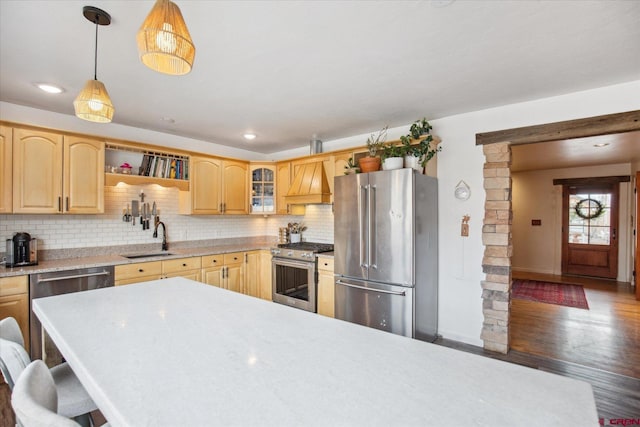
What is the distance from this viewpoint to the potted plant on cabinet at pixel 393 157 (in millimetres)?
3166

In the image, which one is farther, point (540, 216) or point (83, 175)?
Answer: point (540, 216)

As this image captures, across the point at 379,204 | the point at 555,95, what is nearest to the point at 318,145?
the point at 379,204

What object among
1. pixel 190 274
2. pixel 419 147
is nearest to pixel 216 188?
pixel 190 274

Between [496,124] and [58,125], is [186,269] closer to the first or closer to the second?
[58,125]

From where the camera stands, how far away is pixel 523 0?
161cm

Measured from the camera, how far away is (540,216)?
7.51m

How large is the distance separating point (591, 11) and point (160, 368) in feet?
8.56

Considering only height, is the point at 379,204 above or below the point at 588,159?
below

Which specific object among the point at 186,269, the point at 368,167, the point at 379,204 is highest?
the point at 368,167

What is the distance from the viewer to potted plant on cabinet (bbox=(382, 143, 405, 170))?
317 centimetres

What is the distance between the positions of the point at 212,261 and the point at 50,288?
5.35 ft

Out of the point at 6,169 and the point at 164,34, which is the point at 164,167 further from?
the point at 164,34

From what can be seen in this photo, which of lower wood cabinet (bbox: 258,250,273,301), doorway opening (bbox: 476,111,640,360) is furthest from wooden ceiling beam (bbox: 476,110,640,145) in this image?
lower wood cabinet (bbox: 258,250,273,301)

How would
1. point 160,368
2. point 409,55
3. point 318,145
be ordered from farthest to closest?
point 318,145 < point 409,55 < point 160,368
